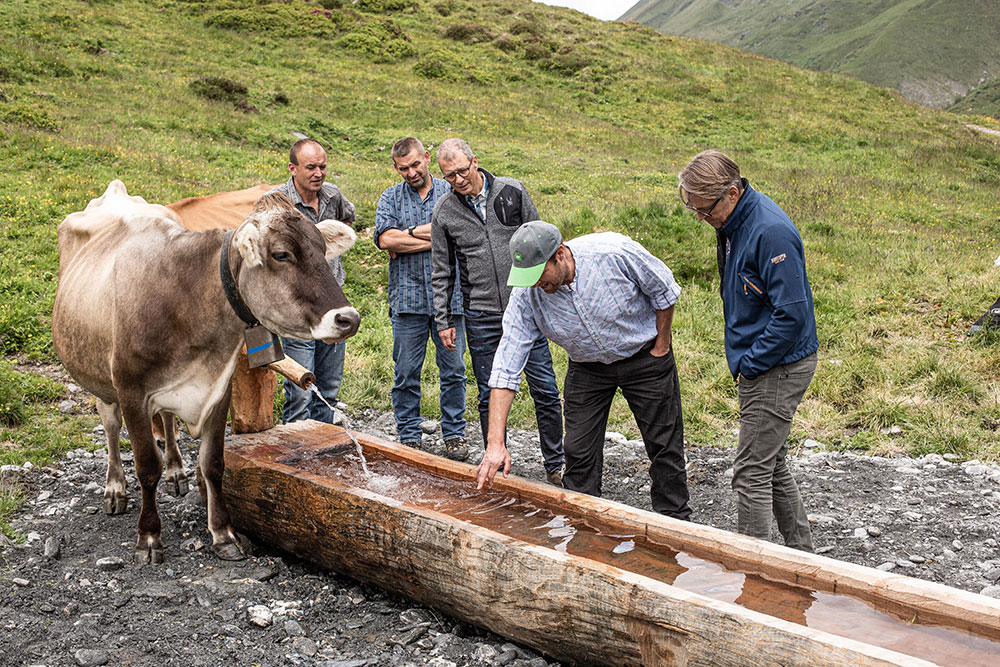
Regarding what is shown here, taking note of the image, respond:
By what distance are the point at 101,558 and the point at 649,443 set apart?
121 inches

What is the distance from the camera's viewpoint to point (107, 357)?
14.7 feet

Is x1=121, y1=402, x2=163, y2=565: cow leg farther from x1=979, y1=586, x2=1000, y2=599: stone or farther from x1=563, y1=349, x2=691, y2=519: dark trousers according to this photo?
x1=979, y1=586, x2=1000, y2=599: stone

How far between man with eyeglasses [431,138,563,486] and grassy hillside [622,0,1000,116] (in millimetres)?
92237

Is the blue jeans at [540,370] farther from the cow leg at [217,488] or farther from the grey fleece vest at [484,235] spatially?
the cow leg at [217,488]

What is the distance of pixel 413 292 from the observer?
5.84 meters

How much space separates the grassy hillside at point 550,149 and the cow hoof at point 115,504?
3.47 ft

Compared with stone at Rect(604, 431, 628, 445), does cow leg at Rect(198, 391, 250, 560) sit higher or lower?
higher

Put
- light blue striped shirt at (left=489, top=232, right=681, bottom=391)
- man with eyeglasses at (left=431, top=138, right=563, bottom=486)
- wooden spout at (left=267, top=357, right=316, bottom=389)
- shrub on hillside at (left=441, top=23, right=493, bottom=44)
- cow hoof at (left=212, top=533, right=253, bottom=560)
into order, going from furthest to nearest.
A: shrub on hillside at (left=441, top=23, right=493, bottom=44), man with eyeglasses at (left=431, top=138, right=563, bottom=486), wooden spout at (left=267, top=357, right=316, bottom=389), cow hoof at (left=212, top=533, right=253, bottom=560), light blue striped shirt at (left=489, top=232, right=681, bottom=391)

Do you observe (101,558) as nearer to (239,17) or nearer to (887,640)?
(887,640)

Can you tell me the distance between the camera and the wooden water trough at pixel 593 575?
9.39 feet

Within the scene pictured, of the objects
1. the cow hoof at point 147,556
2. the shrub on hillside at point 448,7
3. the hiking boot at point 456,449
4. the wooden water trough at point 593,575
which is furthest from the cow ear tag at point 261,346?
the shrub on hillside at point 448,7

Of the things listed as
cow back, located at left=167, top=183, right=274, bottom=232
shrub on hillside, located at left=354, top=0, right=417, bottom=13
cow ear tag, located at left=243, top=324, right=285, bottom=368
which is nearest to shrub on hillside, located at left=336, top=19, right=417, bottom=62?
shrub on hillside, located at left=354, top=0, right=417, bottom=13

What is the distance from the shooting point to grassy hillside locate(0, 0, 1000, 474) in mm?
6977

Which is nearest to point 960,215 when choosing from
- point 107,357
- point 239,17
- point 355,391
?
point 355,391
